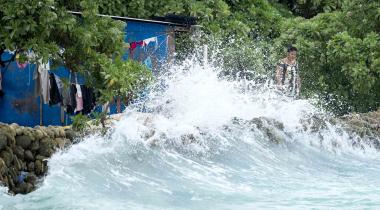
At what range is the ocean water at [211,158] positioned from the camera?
7.99 m

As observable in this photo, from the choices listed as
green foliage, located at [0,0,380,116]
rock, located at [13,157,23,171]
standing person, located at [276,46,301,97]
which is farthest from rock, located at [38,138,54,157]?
standing person, located at [276,46,301,97]

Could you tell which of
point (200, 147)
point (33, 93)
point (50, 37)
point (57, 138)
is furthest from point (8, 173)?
point (200, 147)

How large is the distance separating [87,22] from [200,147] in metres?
3.67

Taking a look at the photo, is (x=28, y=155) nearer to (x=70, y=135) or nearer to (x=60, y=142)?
(x=60, y=142)

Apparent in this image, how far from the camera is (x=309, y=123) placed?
45.0 feet

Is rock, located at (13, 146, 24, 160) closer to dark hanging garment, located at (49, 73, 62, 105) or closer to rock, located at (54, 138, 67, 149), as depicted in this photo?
rock, located at (54, 138, 67, 149)

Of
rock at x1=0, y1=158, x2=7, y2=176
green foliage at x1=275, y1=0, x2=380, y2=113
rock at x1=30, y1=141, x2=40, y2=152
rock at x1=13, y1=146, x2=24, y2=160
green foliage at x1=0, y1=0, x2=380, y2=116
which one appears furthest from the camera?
green foliage at x1=275, y1=0, x2=380, y2=113

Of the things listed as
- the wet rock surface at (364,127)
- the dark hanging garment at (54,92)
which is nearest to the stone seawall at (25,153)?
the dark hanging garment at (54,92)

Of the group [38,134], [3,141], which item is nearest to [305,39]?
[38,134]

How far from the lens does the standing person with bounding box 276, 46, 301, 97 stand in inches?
611

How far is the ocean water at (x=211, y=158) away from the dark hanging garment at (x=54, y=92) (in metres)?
0.66

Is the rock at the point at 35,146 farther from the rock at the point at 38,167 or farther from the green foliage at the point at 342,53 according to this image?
the green foliage at the point at 342,53

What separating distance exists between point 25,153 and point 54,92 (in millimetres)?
1045

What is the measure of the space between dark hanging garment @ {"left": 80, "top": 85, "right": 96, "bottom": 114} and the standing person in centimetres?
630
